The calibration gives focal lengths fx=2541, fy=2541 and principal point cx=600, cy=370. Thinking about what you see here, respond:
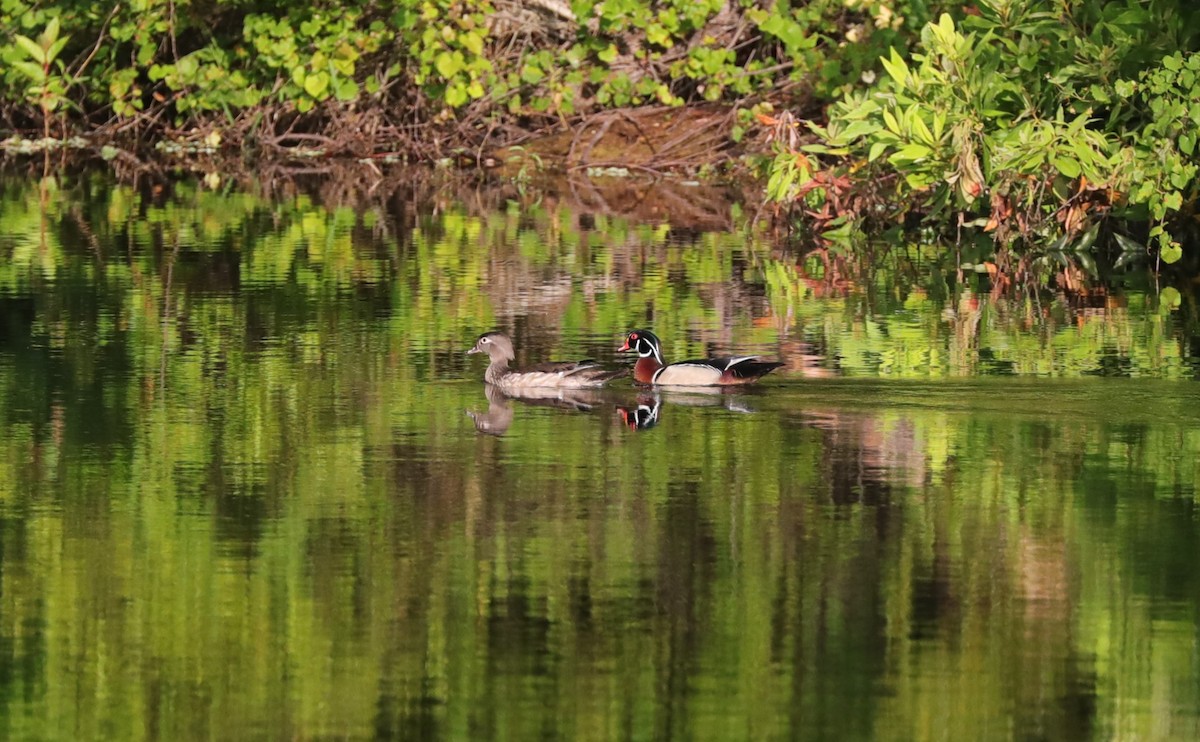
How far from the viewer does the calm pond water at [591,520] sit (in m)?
6.99

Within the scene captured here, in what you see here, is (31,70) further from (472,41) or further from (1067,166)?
(1067,166)

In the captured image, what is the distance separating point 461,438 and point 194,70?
63.9 feet

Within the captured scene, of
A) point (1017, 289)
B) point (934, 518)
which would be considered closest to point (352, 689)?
point (934, 518)

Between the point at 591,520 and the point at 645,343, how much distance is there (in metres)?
3.73

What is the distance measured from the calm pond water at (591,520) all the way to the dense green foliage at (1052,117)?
4.24 feet

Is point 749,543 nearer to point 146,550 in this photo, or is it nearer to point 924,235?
point 146,550

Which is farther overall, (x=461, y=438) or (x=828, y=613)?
(x=461, y=438)

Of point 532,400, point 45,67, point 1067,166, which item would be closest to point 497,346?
point 532,400

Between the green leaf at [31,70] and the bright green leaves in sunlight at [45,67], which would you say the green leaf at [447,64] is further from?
the green leaf at [31,70]

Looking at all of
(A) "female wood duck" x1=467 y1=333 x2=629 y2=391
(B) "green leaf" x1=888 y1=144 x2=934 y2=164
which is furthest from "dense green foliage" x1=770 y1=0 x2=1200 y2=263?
(A) "female wood duck" x1=467 y1=333 x2=629 y2=391

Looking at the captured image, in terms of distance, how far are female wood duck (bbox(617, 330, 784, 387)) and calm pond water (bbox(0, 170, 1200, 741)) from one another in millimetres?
174

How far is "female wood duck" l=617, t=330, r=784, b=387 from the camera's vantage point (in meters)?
12.1

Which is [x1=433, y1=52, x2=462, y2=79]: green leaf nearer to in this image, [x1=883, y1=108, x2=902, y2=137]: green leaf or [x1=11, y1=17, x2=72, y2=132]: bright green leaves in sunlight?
[x1=11, y1=17, x2=72, y2=132]: bright green leaves in sunlight

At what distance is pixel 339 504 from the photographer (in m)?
9.28
